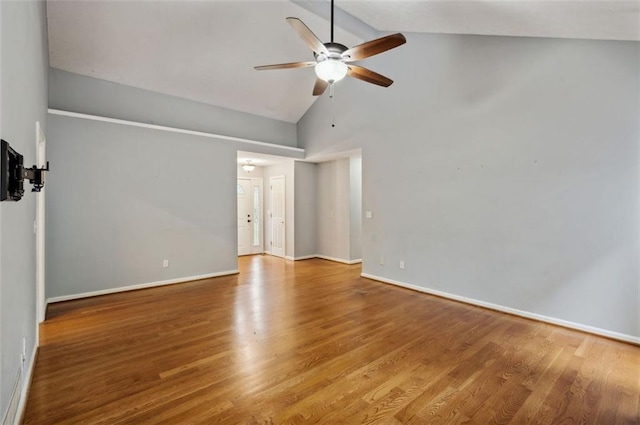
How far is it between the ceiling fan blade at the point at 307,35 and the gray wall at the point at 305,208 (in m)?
4.78

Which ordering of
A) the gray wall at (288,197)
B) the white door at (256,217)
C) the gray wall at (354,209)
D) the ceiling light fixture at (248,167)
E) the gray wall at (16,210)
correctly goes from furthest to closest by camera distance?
the white door at (256,217) → the ceiling light fixture at (248,167) → the gray wall at (288,197) → the gray wall at (354,209) → the gray wall at (16,210)

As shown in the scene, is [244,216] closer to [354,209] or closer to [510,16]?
[354,209]

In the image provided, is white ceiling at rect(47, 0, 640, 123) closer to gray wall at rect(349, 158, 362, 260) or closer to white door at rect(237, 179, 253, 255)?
gray wall at rect(349, 158, 362, 260)

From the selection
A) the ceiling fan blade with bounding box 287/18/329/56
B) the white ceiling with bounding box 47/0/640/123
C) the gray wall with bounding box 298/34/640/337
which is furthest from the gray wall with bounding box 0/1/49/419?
the gray wall with bounding box 298/34/640/337

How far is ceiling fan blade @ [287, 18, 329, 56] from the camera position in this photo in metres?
2.46

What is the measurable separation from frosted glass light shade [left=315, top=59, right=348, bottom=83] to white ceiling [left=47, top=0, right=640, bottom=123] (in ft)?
5.62

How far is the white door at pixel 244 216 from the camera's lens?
325 inches

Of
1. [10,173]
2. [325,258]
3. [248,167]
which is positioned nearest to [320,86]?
[10,173]

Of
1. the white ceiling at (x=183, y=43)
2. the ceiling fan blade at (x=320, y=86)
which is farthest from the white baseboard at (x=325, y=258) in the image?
the ceiling fan blade at (x=320, y=86)

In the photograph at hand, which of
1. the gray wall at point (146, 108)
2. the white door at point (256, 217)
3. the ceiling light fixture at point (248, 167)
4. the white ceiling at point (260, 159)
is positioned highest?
the gray wall at point (146, 108)

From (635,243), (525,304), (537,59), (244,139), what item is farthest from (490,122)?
(244,139)

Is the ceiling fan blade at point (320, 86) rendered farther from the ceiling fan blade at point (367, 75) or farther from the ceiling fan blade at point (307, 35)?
the ceiling fan blade at point (307, 35)

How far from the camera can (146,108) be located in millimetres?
5289

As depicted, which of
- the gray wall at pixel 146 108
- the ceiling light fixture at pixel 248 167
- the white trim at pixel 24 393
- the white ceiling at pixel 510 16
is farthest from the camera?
the ceiling light fixture at pixel 248 167
